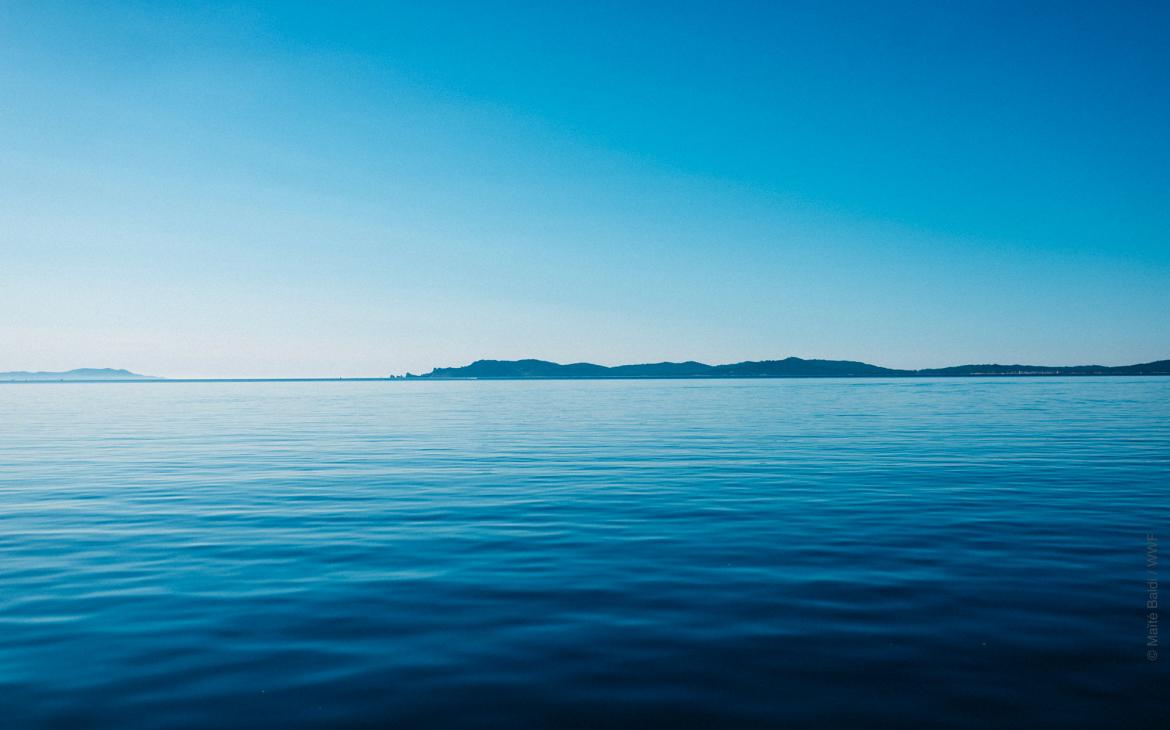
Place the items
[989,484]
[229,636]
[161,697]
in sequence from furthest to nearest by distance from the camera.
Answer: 1. [989,484]
2. [229,636]
3. [161,697]

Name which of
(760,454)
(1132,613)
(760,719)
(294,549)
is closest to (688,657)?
(760,719)

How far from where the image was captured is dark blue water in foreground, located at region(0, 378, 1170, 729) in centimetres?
688

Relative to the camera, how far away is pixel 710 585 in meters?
10.8

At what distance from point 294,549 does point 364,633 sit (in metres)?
5.38

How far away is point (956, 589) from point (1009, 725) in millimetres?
4403

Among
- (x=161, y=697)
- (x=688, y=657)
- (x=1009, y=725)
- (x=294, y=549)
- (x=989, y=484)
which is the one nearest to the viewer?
(x=1009, y=725)

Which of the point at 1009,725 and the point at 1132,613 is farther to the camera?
the point at 1132,613

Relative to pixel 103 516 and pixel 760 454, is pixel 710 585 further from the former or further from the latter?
pixel 760 454

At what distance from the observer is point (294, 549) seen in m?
13.3

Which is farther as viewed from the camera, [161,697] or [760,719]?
[161,697]

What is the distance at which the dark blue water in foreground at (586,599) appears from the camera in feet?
22.6

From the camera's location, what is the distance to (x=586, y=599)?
10.1m

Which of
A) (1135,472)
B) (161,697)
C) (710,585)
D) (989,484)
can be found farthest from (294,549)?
(1135,472)

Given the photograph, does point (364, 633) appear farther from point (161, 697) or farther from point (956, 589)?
point (956, 589)
